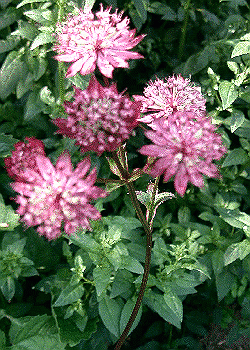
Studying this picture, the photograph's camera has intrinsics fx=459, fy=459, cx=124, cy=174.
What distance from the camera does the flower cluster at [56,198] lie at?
2.77 ft

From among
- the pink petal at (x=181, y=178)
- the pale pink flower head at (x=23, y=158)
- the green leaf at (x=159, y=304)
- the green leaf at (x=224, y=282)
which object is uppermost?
the pale pink flower head at (x=23, y=158)

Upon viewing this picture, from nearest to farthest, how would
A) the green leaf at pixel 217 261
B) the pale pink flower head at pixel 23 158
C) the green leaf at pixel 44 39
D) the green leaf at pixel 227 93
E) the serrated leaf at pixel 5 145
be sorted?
the pale pink flower head at pixel 23 158 < the green leaf at pixel 44 39 < the green leaf at pixel 227 93 < the serrated leaf at pixel 5 145 < the green leaf at pixel 217 261

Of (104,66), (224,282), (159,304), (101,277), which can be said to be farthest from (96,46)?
(224,282)

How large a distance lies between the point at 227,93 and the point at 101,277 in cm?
70

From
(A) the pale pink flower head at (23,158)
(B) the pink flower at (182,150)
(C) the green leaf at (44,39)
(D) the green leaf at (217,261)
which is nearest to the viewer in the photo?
(B) the pink flower at (182,150)

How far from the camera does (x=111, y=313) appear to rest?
5.03ft

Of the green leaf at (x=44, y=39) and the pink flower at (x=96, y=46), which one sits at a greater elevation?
the pink flower at (x=96, y=46)

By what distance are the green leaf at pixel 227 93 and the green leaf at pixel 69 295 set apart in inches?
30.5

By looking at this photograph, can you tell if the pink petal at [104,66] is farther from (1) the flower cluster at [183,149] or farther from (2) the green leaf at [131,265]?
(2) the green leaf at [131,265]

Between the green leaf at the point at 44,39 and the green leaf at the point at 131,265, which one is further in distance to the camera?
the green leaf at the point at 131,265

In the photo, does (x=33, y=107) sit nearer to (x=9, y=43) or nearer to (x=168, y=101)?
(x=9, y=43)

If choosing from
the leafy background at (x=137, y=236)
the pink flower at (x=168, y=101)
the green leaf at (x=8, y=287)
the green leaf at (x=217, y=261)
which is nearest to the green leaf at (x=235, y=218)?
the leafy background at (x=137, y=236)

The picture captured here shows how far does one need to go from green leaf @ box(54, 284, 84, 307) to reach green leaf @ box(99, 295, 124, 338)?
0.09 m

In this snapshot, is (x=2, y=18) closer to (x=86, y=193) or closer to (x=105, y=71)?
(x=105, y=71)
